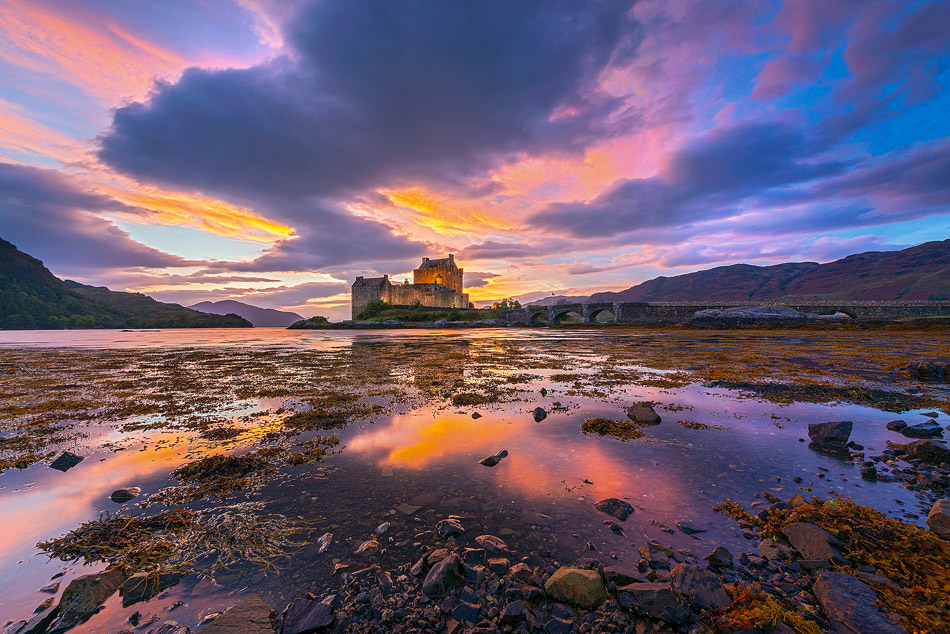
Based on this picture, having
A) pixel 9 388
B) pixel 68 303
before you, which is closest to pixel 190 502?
pixel 9 388

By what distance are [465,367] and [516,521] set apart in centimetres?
1559

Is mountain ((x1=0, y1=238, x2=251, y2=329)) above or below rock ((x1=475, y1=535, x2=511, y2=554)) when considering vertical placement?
above

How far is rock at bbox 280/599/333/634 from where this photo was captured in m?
3.02

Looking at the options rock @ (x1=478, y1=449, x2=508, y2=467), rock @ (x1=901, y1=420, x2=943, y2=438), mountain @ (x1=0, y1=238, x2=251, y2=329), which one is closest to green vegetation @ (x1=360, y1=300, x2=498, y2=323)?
rock @ (x1=478, y1=449, x2=508, y2=467)

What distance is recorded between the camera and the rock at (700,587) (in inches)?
125

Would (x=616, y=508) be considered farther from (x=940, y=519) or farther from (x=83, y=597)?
(x=83, y=597)

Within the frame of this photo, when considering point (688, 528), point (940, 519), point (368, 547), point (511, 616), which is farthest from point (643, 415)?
point (368, 547)

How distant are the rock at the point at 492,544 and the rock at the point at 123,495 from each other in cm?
582

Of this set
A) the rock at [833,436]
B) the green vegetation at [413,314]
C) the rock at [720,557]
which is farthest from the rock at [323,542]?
the green vegetation at [413,314]

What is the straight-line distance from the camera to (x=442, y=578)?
11.6ft

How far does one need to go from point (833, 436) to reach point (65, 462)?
52.6 ft

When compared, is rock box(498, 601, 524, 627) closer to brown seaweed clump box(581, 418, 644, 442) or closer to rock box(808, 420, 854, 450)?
brown seaweed clump box(581, 418, 644, 442)

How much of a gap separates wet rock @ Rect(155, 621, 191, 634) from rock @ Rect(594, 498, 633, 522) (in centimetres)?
492

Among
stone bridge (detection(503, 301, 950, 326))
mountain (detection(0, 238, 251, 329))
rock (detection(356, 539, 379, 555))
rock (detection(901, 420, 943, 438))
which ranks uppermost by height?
mountain (detection(0, 238, 251, 329))
